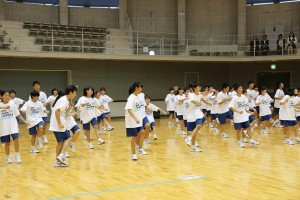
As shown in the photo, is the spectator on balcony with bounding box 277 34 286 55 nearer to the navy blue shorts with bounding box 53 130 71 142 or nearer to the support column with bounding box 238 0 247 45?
the support column with bounding box 238 0 247 45

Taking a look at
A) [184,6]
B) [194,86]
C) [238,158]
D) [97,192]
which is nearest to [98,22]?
[184,6]

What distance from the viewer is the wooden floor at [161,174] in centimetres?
566

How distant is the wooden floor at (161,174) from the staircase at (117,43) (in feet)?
35.7

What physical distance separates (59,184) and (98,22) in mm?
18138

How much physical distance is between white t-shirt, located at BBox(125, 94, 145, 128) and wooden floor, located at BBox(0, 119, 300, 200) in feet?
2.89

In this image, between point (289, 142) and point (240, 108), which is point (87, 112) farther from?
point (289, 142)

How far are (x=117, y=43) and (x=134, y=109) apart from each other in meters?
13.3

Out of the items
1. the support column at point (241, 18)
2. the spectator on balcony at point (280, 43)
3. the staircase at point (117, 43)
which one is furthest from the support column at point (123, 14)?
the spectator on balcony at point (280, 43)

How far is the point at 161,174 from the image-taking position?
6980 millimetres

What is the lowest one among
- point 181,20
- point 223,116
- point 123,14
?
point 223,116

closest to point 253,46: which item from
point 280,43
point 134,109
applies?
point 280,43

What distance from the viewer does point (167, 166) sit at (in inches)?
305

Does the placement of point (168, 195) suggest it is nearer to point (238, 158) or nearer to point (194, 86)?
point (238, 158)

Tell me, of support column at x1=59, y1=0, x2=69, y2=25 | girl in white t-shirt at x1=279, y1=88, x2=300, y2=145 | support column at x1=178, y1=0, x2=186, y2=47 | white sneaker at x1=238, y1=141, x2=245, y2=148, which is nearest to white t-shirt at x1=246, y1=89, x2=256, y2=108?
girl in white t-shirt at x1=279, y1=88, x2=300, y2=145
